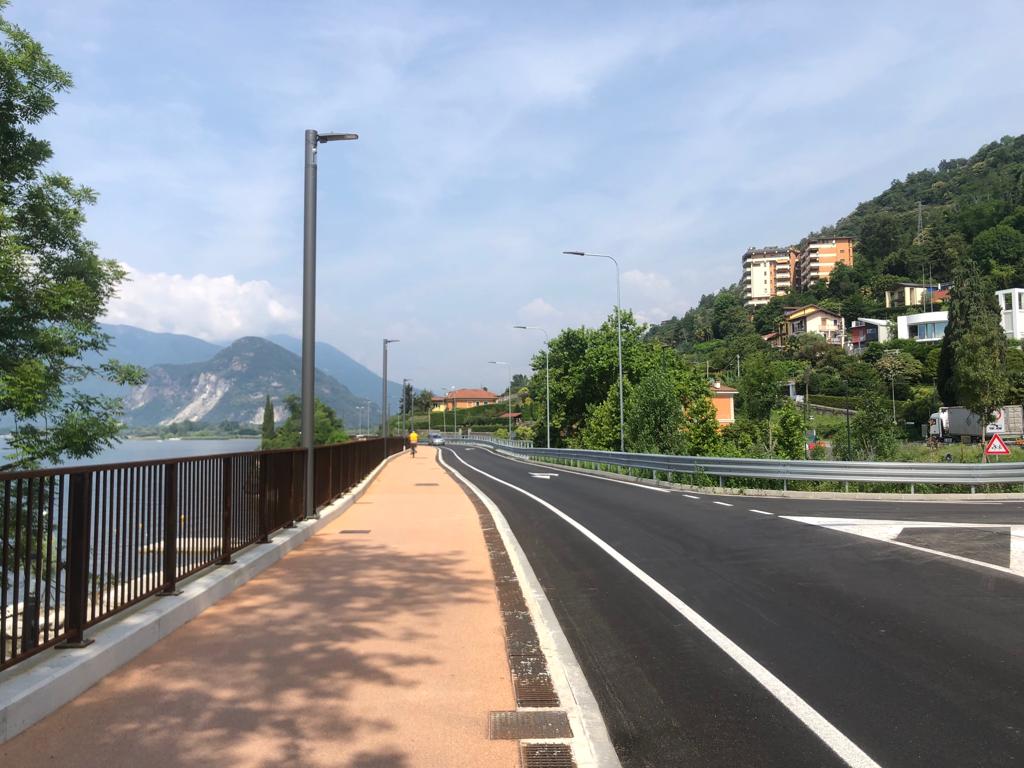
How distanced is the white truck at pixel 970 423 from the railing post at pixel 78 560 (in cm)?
7205

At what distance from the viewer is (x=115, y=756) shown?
3746 millimetres

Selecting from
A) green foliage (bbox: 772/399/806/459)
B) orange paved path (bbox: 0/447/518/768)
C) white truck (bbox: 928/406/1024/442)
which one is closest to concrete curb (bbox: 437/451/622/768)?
orange paved path (bbox: 0/447/518/768)

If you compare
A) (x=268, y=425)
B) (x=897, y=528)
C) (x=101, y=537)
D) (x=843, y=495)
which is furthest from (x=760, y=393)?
(x=268, y=425)

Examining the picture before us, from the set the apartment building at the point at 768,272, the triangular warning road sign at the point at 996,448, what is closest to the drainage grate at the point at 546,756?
the triangular warning road sign at the point at 996,448

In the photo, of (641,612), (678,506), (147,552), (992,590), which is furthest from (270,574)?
(678,506)

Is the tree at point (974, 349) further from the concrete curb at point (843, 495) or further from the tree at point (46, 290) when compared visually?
the tree at point (46, 290)

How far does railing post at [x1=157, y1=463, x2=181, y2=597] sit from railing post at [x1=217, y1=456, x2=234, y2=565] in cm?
124

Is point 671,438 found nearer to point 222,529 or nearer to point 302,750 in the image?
point 222,529

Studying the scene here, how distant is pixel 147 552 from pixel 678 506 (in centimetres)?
1240

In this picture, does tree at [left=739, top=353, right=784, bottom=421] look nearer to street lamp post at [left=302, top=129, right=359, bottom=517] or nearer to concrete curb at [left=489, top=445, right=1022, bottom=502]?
concrete curb at [left=489, top=445, right=1022, bottom=502]

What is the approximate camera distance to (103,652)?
485cm

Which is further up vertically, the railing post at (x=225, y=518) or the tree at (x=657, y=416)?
the tree at (x=657, y=416)

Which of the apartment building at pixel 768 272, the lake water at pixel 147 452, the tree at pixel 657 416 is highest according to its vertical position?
the apartment building at pixel 768 272

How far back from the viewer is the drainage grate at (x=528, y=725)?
161 inches
